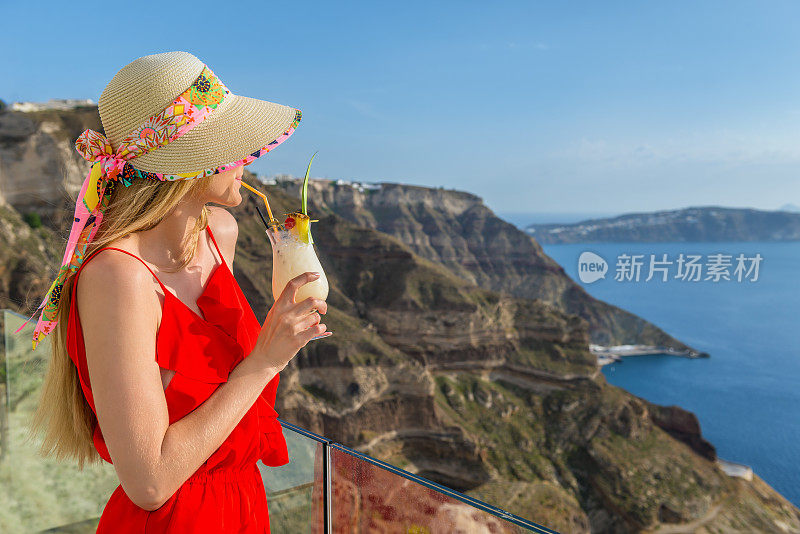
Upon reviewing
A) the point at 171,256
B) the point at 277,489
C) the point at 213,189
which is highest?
the point at 213,189

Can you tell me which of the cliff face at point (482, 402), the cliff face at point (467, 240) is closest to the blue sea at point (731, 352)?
the cliff face at point (467, 240)

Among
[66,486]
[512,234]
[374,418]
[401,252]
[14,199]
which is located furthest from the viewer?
[512,234]

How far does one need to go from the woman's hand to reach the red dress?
0.34ft

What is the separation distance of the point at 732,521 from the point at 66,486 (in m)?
45.8

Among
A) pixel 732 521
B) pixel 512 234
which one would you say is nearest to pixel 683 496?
pixel 732 521

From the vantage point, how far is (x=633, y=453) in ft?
126

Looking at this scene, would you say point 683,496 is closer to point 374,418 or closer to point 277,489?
point 374,418

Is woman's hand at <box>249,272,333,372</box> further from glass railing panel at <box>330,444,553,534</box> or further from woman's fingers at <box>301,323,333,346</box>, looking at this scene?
glass railing panel at <box>330,444,553,534</box>

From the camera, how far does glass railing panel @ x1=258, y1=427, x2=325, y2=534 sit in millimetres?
1936

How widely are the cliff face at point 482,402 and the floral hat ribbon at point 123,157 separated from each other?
3017 centimetres

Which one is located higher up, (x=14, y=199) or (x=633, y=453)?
(x=14, y=199)

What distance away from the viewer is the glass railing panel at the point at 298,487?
194 centimetres

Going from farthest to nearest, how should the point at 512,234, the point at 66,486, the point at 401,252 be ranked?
the point at 512,234 → the point at 401,252 → the point at 66,486
